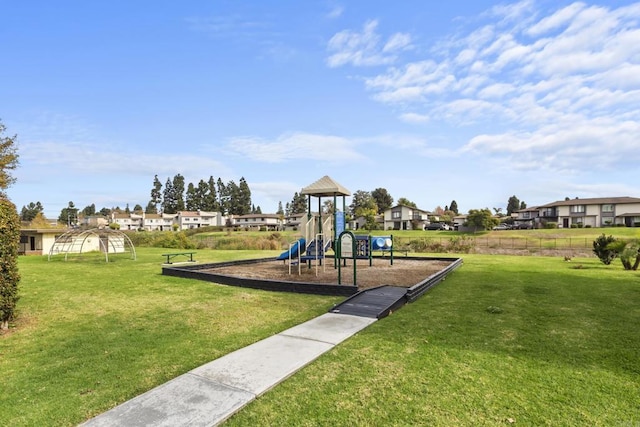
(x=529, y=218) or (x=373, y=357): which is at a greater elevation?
(x=529, y=218)

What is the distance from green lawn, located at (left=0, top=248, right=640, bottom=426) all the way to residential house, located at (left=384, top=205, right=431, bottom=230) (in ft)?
222

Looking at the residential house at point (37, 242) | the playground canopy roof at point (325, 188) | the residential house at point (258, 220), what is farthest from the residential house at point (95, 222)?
the residential house at point (258, 220)

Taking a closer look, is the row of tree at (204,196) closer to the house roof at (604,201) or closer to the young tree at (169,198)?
the young tree at (169,198)

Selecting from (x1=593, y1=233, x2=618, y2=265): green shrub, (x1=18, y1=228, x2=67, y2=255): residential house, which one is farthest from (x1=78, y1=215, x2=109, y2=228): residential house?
(x1=593, y1=233, x2=618, y2=265): green shrub

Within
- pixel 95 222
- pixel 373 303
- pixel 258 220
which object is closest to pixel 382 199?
pixel 258 220

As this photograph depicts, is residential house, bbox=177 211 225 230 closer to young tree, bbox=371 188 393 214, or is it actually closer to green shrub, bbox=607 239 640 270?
young tree, bbox=371 188 393 214

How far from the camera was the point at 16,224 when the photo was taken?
633 centimetres

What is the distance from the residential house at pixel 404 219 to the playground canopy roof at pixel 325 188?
6439 cm

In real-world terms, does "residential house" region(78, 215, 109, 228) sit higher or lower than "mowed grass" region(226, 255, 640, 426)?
higher

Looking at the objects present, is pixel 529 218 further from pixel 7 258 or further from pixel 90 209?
pixel 90 209

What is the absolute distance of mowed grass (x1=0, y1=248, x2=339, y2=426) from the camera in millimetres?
3731

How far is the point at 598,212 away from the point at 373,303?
7155cm

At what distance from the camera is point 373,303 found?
25.8ft

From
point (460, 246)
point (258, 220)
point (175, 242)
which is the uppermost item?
point (258, 220)
